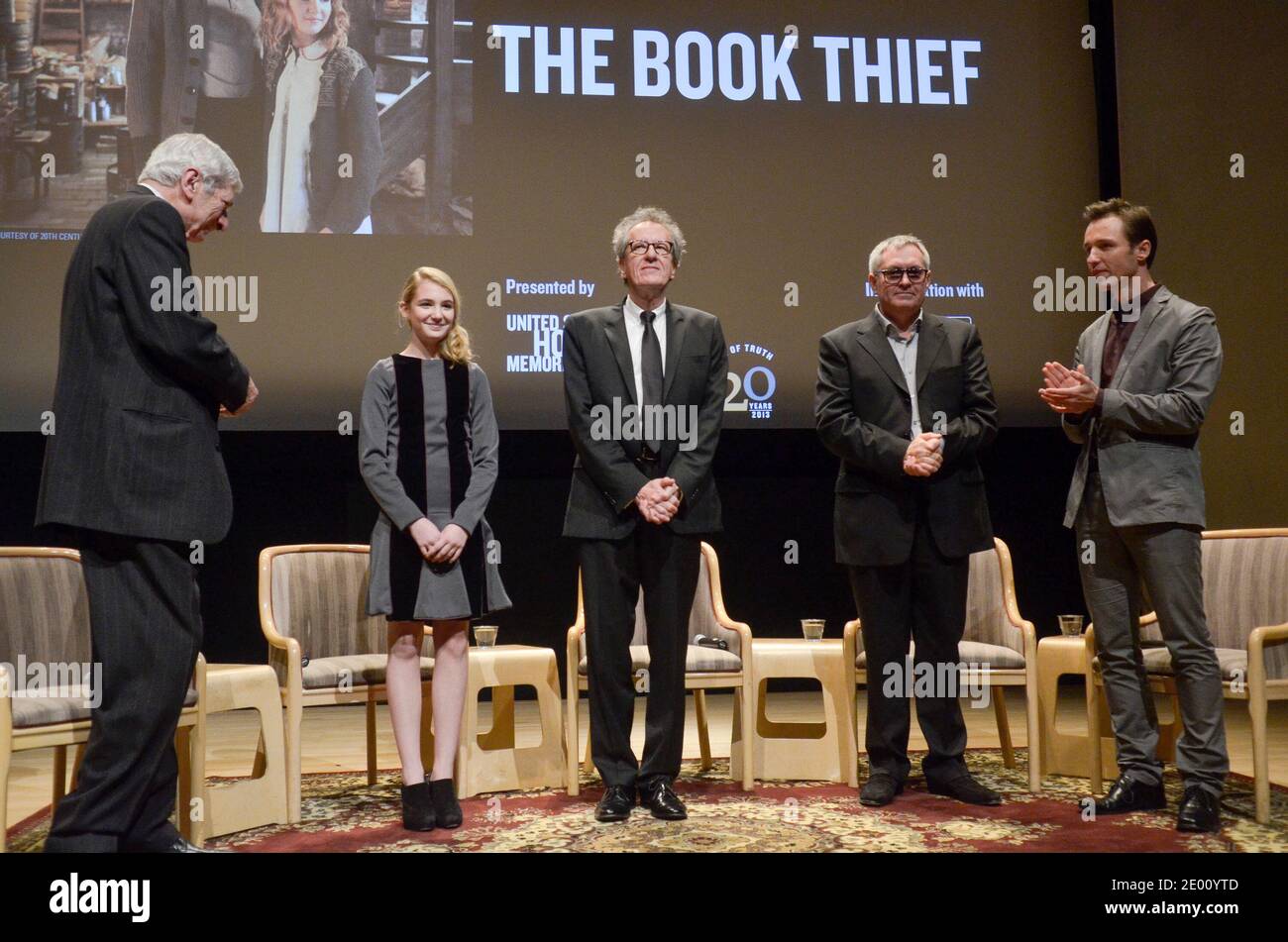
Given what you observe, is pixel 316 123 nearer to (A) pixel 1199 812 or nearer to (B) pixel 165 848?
(B) pixel 165 848

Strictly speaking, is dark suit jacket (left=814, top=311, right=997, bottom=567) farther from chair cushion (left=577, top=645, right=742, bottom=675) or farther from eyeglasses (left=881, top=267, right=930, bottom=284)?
chair cushion (left=577, top=645, right=742, bottom=675)

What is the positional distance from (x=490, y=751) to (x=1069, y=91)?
173 inches

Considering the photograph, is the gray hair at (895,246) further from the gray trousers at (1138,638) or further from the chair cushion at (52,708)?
the chair cushion at (52,708)

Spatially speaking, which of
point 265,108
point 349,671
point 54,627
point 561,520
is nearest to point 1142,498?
point 349,671

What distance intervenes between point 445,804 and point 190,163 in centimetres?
179

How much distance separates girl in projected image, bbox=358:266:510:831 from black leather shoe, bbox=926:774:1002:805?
1.46 meters

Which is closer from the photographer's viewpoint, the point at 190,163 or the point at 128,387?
the point at 128,387

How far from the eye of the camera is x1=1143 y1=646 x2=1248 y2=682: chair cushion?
312 centimetres

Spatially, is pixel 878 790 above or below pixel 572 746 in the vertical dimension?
below

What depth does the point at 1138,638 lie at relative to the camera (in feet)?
10.4

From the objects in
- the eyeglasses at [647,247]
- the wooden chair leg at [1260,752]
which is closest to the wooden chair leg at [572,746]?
the eyeglasses at [647,247]

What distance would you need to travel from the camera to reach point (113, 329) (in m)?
2.32

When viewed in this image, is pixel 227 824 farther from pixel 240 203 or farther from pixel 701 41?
pixel 701 41

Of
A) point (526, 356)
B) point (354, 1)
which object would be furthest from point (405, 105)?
point (526, 356)
